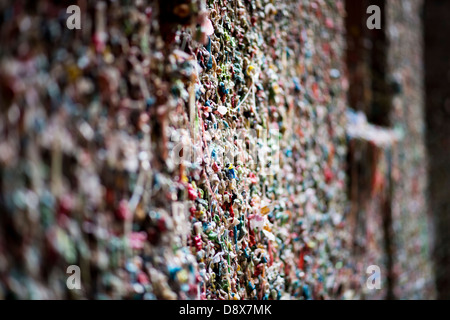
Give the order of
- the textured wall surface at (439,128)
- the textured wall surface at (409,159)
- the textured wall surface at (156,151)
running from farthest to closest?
the textured wall surface at (439,128)
the textured wall surface at (409,159)
the textured wall surface at (156,151)

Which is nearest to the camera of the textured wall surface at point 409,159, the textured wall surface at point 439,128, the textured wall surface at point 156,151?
the textured wall surface at point 156,151

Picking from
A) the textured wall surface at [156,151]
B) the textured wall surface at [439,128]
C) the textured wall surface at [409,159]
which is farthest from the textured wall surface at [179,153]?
the textured wall surface at [439,128]

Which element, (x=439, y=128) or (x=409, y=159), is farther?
(x=439, y=128)

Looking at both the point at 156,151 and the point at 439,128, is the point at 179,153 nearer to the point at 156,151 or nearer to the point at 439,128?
the point at 156,151

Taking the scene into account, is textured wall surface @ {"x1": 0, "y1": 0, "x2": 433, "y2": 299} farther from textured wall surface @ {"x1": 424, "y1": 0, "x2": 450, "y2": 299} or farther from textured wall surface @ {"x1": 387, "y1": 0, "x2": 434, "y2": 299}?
textured wall surface @ {"x1": 424, "y1": 0, "x2": 450, "y2": 299}

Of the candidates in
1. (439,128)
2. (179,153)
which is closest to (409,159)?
(439,128)

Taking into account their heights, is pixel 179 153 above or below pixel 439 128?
above

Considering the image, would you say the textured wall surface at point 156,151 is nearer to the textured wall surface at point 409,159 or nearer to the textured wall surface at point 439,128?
the textured wall surface at point 409,159

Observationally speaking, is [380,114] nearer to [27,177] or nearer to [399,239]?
[399,239]

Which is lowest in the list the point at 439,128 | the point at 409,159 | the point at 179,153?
the point at 409,159

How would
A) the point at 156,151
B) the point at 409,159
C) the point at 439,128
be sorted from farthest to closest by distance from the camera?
the point at 439,128
the point at 409,159
the point at 156,151

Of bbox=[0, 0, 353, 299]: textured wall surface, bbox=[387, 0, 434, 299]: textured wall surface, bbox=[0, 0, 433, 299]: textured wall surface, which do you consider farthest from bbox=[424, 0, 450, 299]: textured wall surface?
bbox=[0, 0, 353, 299]: textured wall surface
